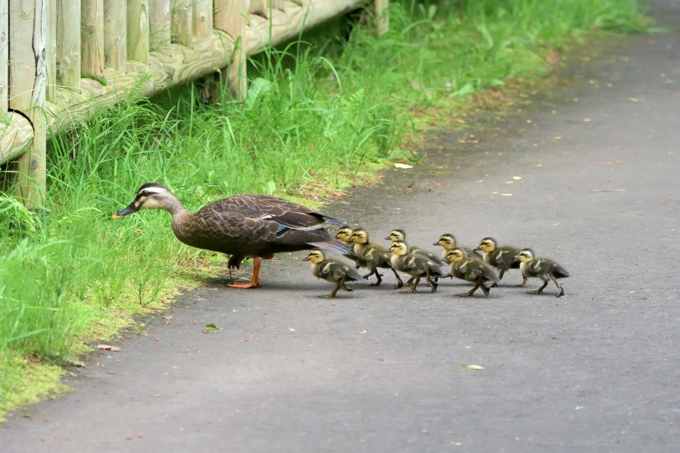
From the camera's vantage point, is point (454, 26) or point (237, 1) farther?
point (454, 26)

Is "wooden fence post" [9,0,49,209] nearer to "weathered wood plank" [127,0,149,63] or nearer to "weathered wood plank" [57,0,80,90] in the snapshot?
"weathered wood plank" [57,0,80,90]

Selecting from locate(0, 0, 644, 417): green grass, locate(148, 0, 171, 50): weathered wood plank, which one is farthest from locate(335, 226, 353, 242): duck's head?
locate(148, 0, 171, 50): weathered wood plank

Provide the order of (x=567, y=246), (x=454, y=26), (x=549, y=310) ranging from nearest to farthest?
(x=549, y=310), (x=567, y=246), (x=454, y=26)

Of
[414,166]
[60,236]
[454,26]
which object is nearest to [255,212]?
[60,236]

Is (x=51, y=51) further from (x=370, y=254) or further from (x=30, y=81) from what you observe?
(x=370, y=254)

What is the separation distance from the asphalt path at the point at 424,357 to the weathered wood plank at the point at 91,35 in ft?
6.47

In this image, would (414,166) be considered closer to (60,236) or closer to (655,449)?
(60,236)

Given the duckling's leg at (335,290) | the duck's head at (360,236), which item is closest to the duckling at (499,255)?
the duck's head at (360,236)

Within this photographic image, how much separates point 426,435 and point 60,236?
279cm

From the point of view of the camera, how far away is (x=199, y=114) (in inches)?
370

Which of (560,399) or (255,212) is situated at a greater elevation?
(255,212)

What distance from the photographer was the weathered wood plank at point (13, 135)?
630 cm

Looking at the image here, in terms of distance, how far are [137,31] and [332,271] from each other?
293 centimetres

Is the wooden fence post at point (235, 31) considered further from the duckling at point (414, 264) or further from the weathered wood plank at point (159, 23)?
the duckling at point (414, 264)
